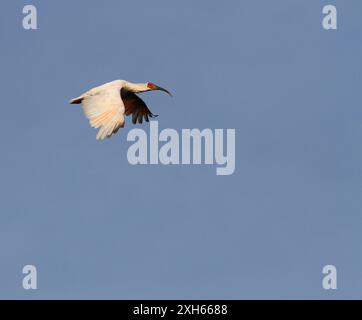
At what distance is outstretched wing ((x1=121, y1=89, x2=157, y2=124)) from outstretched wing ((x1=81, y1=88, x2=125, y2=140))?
3922 mm

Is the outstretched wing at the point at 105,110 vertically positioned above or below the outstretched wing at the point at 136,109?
below

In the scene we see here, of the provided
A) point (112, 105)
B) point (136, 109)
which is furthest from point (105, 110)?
point (136, 109)

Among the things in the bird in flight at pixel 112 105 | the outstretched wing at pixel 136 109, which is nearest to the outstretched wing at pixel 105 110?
the bird in flight at pixel 112 105

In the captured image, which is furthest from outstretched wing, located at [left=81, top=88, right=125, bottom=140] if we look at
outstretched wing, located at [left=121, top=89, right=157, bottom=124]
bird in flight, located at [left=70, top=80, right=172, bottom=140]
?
outstretched wing, located at [left=121, top=89, right=157, bottom=124]

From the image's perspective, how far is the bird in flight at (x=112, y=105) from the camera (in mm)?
37125

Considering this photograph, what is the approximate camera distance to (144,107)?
44.5 meters

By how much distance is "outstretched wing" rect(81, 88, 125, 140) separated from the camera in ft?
121

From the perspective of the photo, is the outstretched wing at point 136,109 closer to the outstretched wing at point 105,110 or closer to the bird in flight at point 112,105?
the bird in flight at point 112,105

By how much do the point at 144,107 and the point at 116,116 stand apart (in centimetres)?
707

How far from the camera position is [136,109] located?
44562 millimetres

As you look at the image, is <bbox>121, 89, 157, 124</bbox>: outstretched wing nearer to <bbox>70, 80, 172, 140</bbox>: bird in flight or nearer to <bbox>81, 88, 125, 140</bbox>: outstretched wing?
<bbox>70, 80, 172, 140</bbox>: bird in flight

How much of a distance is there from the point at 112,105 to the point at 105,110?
34cm
